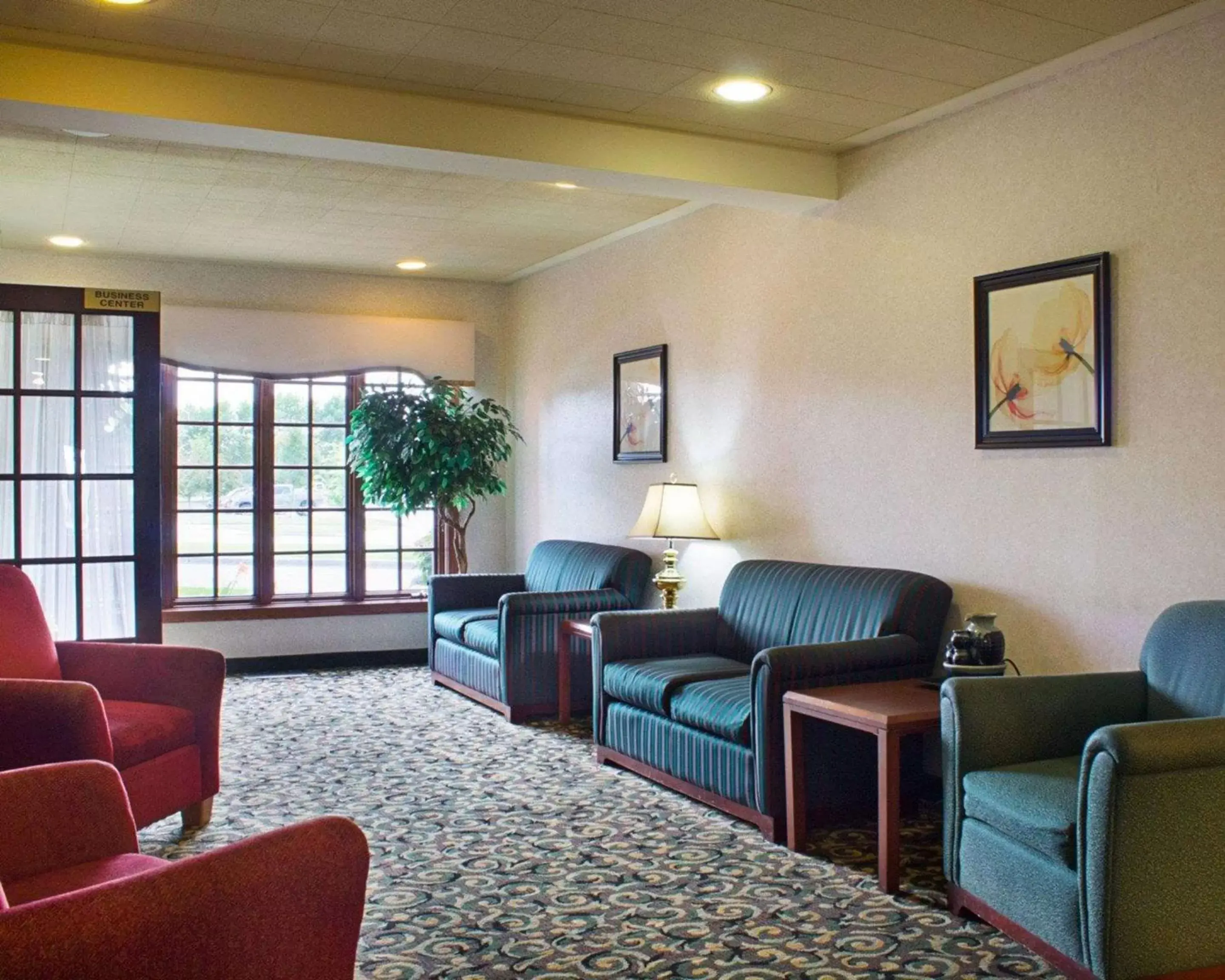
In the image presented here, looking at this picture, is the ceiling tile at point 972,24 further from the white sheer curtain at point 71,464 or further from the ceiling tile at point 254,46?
the white sheer curtain at point 71,464

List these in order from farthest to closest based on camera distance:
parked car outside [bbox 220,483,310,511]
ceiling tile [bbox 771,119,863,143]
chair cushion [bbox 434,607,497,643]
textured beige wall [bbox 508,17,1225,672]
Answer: parked car outside [bbox 220,483,310,511] < chair cushion [bbox 434,607,497,643] < ceiling tile [bbox 771,119,863,143] < textured beige wall [bbox 508,17,1225,672]

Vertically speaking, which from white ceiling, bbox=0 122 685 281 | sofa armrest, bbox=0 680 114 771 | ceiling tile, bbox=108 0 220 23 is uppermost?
white ceiling, bbox=0 122 685 281

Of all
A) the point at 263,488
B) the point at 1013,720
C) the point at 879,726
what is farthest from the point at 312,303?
the point at 1013,720

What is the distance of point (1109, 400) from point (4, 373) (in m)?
4.30

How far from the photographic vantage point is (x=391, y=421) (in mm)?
7547

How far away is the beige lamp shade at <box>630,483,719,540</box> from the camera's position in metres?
5.83

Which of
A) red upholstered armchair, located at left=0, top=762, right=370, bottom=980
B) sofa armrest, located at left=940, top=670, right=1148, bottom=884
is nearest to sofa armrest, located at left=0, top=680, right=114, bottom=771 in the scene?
red upholstered armchair, located at left=0, top=762, right=370, bottom=980

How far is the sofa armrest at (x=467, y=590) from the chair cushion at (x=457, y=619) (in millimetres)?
45

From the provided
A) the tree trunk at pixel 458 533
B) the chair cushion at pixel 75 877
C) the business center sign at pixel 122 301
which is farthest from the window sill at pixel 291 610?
the chair cushion at pixel 75 877

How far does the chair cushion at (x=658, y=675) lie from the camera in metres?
4.63

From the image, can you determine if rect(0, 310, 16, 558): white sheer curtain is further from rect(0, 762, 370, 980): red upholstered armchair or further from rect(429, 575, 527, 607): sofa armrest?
rect(0, 762, 370, 980): red upholstered armchair

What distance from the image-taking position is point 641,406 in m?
6.73

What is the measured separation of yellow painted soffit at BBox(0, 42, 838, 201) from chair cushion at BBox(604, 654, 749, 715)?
79.1 inches

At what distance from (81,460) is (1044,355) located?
394 centimetres
